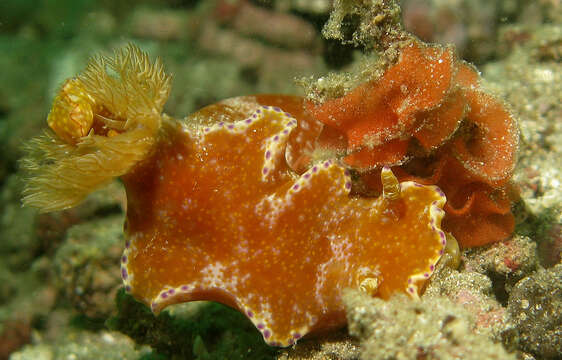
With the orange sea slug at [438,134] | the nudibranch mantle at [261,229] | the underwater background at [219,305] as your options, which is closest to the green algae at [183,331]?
the underwater background at [219,305]

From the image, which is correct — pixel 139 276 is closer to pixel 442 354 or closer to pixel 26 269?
pixel 442 354

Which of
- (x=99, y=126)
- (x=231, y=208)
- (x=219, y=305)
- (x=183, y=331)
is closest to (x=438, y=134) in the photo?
(x=231, y=208)

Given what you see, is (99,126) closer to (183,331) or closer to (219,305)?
(183,331)

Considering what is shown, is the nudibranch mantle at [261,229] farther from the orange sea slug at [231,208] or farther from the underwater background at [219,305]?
the underwater background at [219,305]

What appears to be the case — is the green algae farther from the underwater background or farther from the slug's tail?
the slug's tail

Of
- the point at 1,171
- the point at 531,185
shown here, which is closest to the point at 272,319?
the point at 531,185
